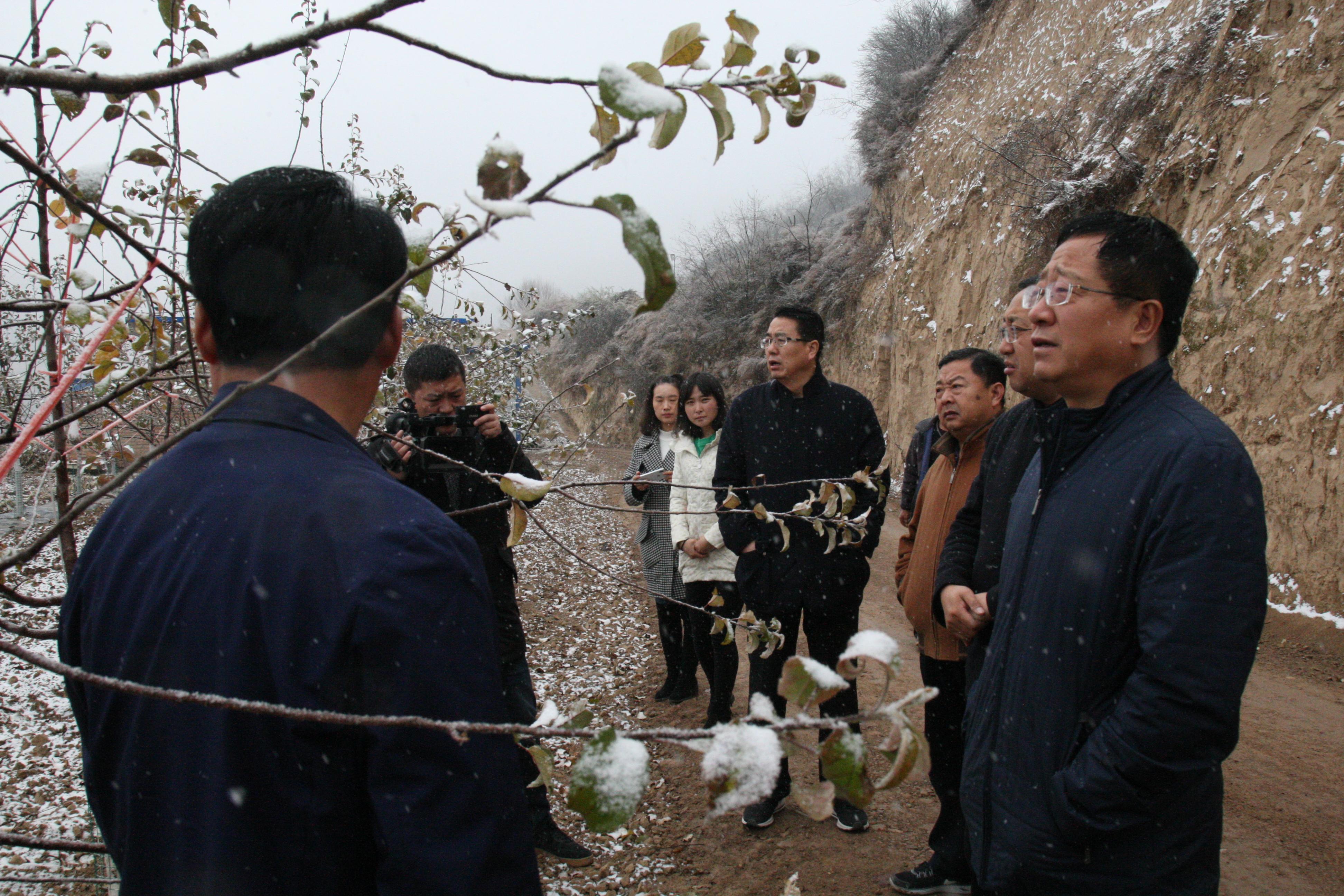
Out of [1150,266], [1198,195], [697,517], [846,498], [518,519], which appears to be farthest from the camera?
[1198,195]

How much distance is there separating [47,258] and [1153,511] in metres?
2.31

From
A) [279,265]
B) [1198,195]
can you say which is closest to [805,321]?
[279,265]

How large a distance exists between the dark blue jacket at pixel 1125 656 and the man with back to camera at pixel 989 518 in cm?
47

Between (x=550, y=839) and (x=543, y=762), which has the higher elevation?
(x=543, y=762)

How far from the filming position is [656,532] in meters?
5.04

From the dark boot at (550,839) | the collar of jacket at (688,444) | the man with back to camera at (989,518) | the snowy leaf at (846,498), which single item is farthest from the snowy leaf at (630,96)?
the collar of jacket at (688,444)

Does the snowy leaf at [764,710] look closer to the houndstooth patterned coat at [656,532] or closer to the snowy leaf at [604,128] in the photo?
the snowy leaf at [604,128]

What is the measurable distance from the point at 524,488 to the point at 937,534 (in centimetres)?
234

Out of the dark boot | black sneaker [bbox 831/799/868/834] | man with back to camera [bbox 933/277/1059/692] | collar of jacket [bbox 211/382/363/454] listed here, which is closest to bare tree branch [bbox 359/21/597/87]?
collar of jacket [bbox 211/382/363/454]

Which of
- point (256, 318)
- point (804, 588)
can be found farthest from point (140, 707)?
point (804, 588)

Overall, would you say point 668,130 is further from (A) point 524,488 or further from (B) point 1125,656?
(B) point 1125,656

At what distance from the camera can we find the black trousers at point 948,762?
2.98 meters

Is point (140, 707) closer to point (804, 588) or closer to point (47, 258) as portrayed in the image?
point (47, 258)

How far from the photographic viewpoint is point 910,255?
1520 cm
